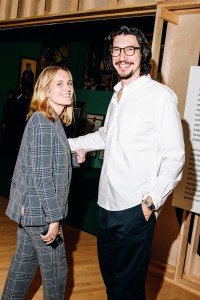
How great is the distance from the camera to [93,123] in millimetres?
5793

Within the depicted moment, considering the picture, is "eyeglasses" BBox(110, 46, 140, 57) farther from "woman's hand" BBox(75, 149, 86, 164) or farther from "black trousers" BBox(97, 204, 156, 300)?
"black trousers" BBox(97, 204, 156, 300)

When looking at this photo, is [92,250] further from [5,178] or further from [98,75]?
[98,75]

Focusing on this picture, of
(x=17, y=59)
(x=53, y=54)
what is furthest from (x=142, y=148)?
(x=53, y=54)

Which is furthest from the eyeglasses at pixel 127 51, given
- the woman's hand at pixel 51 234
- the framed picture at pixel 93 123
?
the framed picture at pixel 93 123

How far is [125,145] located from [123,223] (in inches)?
18.0

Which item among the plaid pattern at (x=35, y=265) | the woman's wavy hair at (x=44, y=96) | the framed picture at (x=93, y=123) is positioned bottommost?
the plaid pattern at (x=35, y=265)

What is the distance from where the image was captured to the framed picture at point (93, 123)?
5711 millimetres

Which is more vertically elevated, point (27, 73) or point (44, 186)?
point (27, 73)

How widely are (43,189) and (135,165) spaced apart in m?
0.55

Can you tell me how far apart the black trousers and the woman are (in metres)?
0.31

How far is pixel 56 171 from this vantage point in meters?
2.45

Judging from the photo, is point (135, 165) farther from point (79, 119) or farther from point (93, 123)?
point (79, 119)

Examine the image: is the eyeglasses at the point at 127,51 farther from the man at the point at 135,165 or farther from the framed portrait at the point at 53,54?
the framed portrait at the point at 53,54

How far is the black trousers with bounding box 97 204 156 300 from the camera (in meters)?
2.47
